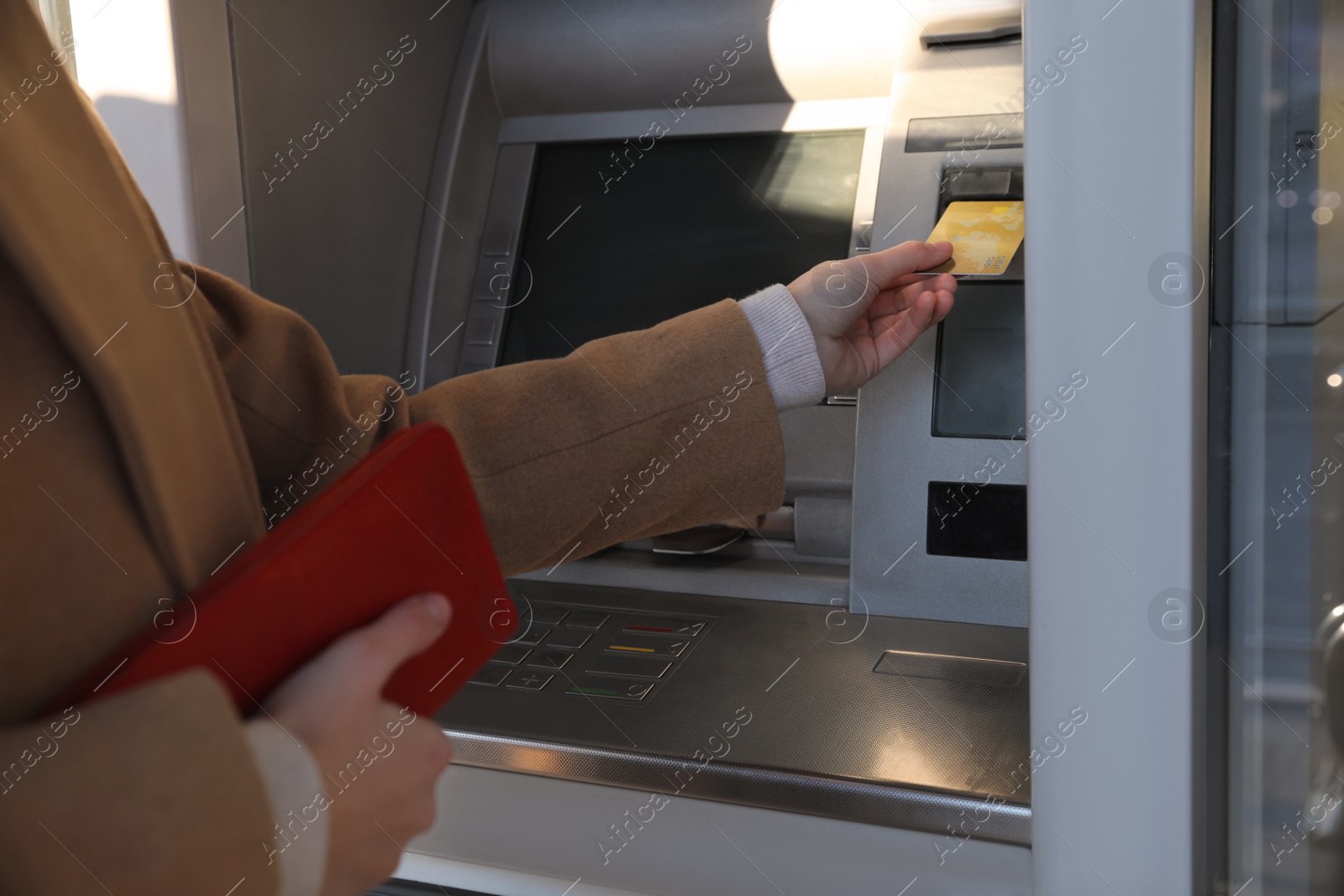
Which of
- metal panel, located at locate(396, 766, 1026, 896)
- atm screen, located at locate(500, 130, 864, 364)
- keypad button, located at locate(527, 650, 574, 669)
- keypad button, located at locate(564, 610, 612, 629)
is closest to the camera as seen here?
metal panel, located at locate(396, 766, 1026, 896)

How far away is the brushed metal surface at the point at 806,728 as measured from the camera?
91 cm

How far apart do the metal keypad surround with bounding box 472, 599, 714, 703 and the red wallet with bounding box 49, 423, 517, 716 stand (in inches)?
15.9

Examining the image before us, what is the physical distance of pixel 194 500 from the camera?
64 cm

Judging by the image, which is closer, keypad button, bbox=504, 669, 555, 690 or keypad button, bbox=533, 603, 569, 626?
keypad button, bbox=504, 669, 555, 690

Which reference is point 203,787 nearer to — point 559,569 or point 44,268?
point 44,268

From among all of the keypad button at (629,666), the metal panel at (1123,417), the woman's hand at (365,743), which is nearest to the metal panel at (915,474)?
the keypad button at (629,666)

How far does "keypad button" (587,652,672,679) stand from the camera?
1.18 m

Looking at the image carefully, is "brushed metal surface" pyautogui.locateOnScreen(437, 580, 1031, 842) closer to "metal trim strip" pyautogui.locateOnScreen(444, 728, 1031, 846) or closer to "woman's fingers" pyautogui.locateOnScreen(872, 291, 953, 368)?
"metal trim strip" pyautogui.locateOnScreen(444, 728, 1031, 846)

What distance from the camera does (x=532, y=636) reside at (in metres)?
1.30

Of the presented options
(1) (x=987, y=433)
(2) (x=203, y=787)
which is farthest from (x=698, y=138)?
(2) (x=203, y=787)

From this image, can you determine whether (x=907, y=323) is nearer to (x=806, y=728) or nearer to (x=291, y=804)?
(x=806, y=728)

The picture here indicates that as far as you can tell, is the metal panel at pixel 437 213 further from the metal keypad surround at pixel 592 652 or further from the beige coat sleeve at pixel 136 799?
the beige coat sleeve at pixel 136 799

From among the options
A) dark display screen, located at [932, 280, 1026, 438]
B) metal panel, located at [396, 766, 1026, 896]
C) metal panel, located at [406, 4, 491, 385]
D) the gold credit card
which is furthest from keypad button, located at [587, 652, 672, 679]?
metal panel, located at [406, 4, 491, 385]

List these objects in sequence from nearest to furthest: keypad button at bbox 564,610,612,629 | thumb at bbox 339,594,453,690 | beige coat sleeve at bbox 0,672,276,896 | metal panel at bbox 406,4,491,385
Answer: beige coat sleeve at bbox 0,672,276,896 → thumb at bbox 339,594,453,690 → keypad button at bbox 564,610,612,629 → metal panel at bbox 406,4,491,385
